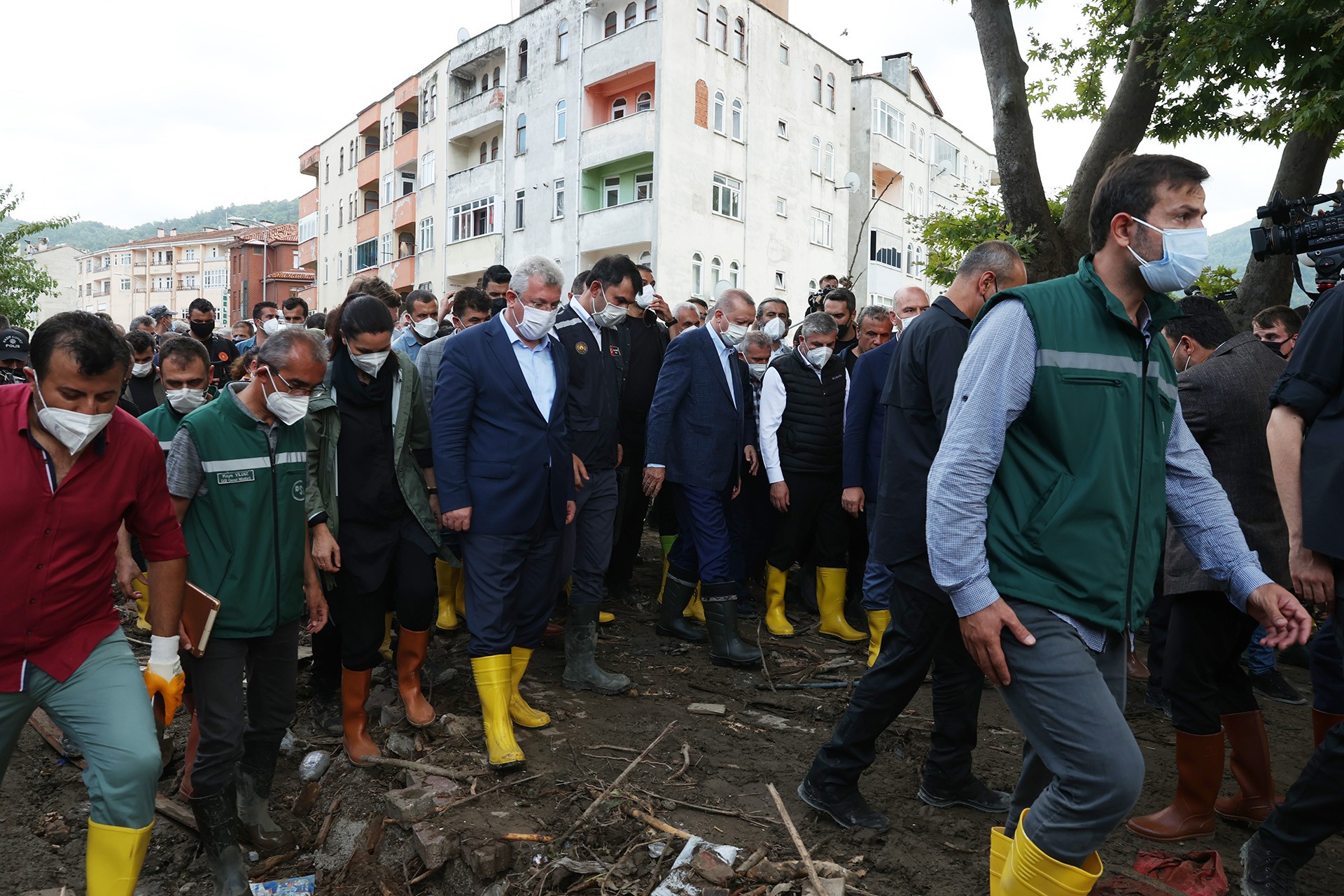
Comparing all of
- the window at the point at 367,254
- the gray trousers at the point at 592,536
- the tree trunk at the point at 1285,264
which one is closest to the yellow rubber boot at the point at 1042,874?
the gray trousers at the point at 592,536

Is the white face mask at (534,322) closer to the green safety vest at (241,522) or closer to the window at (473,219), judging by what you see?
the green safety vest at (241,522)

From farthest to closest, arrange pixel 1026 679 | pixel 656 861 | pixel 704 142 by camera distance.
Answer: pixel 704 142
pixel 656 861
pixel 1026 679

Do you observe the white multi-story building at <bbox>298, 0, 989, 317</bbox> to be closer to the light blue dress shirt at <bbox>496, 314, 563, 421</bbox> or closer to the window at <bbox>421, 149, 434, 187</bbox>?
the window at <bbox>421, 149, 434, 187</bbox>

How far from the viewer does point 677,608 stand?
7047 millimetres

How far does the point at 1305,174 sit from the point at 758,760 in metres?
10.4

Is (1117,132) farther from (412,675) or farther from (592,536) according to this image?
(412,675)

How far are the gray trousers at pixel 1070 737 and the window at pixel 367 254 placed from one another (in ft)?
147

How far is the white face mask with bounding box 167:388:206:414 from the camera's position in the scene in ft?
17.1

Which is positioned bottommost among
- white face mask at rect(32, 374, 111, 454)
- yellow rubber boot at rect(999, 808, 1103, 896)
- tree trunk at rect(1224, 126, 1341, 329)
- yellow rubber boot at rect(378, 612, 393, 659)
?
yellow rubber boot at rect(378, 612, 393, 659)

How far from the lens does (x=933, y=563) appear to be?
270 cm

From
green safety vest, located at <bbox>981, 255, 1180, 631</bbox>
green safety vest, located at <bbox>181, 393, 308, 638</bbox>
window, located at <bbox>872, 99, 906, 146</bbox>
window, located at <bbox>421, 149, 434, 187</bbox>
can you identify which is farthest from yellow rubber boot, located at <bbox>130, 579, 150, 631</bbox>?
window, located at <bbox>421, 149, 434, 187</bbox>

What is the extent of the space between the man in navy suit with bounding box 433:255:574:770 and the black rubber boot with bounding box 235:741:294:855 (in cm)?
104

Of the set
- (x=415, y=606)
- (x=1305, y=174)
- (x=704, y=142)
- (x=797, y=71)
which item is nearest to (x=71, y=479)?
(x=415, y=606)

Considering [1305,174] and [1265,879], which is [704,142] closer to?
[1305,174]
